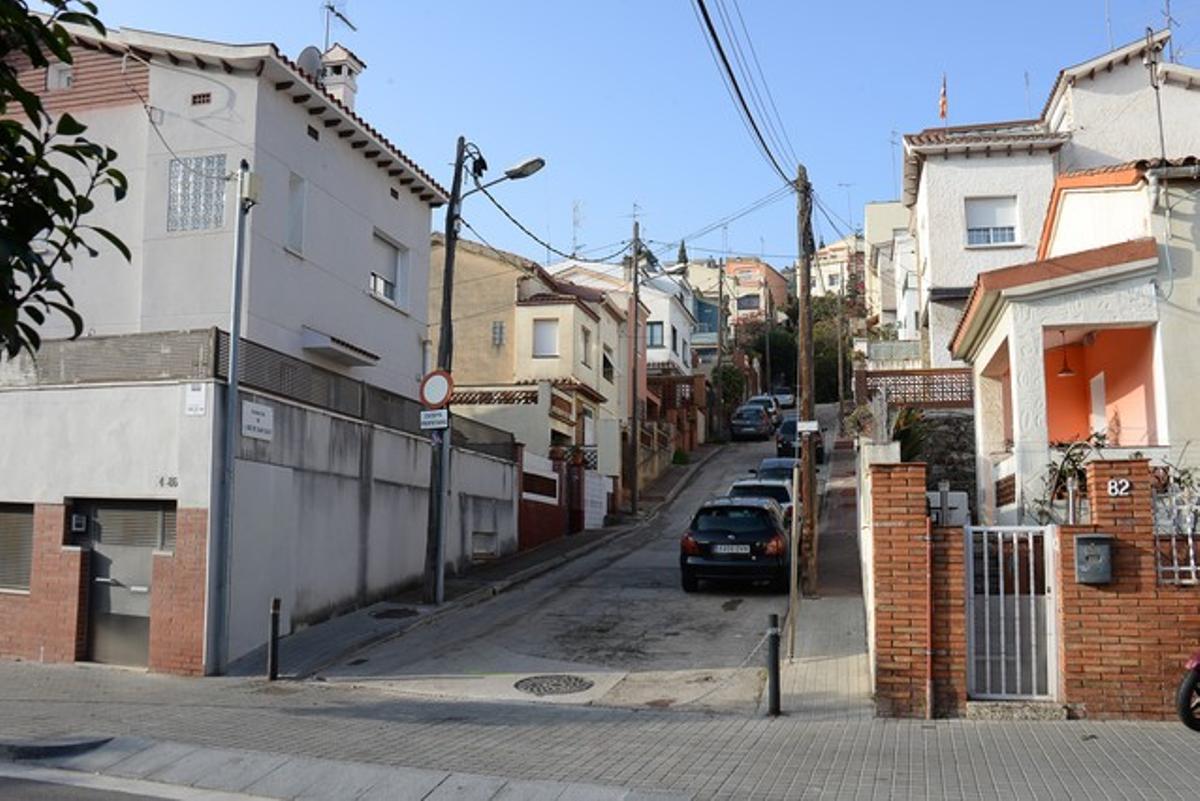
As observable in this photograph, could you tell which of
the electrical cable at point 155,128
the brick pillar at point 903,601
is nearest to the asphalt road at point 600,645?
the brick pillar at point 903,601

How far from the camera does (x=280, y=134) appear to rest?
57.5 ft

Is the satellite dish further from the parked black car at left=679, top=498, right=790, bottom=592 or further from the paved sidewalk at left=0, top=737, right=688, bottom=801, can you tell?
the paved sidewalk at left=0, top=737, right=688, bottom=801

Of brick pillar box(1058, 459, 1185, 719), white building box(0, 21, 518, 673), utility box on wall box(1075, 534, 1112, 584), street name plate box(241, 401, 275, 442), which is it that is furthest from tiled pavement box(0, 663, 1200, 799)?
street name plate box(241, 401, 275, 442)

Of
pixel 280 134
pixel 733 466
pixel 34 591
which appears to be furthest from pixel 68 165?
pixel 733 466

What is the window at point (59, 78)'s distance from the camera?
703 inches

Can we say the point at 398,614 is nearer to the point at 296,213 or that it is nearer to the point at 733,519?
the point at 733,519

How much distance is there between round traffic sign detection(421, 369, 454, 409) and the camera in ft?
50.8

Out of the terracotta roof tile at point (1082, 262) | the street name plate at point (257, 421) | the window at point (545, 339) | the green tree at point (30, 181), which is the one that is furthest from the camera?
the window at point (545, 339)

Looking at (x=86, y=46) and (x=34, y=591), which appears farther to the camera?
(x=86, y=46)

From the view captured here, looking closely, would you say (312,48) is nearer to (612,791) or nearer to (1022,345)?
(1022,345)

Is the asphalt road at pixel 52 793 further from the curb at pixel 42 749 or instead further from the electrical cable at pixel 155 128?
the electrical cable at pixel 155 128

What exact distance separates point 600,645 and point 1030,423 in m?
6.12

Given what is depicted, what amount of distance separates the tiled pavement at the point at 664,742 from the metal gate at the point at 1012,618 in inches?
21.3

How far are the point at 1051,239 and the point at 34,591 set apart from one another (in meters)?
15.8
